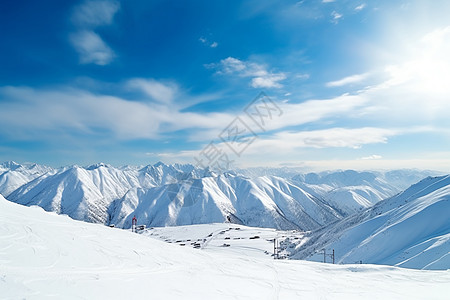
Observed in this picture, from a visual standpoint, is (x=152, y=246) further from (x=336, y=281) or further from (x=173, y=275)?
(x=336, y=281)

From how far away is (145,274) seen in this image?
374 inches

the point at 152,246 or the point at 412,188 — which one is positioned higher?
the point at 412,188

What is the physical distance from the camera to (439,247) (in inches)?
779

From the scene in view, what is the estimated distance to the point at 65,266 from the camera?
8555 millimetres

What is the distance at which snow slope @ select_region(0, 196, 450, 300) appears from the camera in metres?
7.39

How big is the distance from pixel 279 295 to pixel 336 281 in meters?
4.10

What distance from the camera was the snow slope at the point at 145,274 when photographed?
7.39 m

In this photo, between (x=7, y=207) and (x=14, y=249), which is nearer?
(x=14, y=249)

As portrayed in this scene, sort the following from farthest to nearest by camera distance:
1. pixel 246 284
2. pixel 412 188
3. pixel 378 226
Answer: pixel 412 188, pixel 378 226, pixel 246 284

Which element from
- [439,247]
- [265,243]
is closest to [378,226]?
[439,247]

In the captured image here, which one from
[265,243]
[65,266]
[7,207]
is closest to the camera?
[65,266]

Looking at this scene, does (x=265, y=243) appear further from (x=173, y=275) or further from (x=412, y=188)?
(x=173, y=275)

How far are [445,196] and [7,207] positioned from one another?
48457 millimetres

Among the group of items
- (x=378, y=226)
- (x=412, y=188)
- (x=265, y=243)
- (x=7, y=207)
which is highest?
(x=412, y=188)
